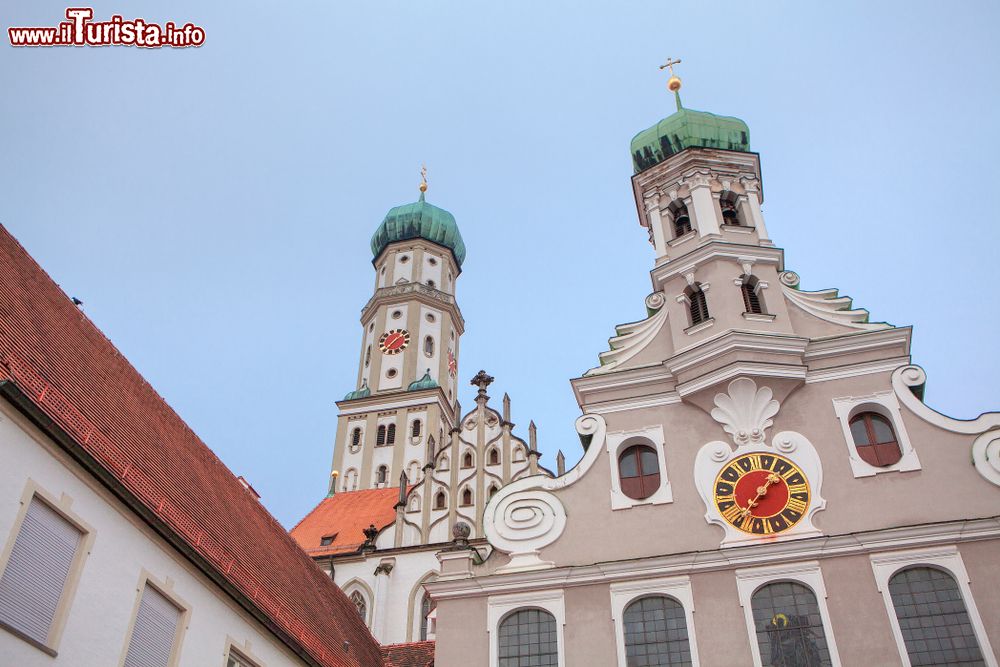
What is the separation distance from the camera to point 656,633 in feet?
48.9

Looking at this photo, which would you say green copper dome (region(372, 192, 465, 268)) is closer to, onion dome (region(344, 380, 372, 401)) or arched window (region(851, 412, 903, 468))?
onion dome (region(344, 380, 372, 401))

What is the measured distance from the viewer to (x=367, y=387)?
4209 centimetres

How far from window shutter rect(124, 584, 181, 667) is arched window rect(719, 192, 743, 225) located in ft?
47.6

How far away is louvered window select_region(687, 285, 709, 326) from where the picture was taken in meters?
19.2

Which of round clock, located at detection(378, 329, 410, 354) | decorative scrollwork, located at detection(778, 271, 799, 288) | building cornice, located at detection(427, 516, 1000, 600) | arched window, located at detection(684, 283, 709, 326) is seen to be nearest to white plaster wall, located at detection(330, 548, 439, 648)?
building cornice, located at detection(427, 516, 1000, 600)

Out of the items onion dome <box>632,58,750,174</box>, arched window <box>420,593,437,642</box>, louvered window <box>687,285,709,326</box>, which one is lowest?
arched window <box>420,593,437,642</box>

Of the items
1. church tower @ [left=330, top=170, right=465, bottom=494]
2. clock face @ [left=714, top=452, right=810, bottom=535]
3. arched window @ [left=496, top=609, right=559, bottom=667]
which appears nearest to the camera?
arched window @ [left=496, top=609, right=559, bottom=667]

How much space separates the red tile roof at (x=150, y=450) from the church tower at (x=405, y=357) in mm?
11933

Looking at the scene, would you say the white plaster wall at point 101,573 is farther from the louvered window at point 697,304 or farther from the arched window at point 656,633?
the louvered window at point 697,304

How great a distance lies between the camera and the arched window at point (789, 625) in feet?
46.0

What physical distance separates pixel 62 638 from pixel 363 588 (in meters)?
17.2

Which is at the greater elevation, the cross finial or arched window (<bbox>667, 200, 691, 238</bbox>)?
the cross finial

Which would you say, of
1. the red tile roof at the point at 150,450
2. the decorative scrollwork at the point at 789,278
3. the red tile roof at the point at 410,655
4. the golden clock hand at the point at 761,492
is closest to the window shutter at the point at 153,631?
the red tile roof at the point at 150,450

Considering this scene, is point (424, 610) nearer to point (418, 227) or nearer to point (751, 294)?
point (751, 294)
